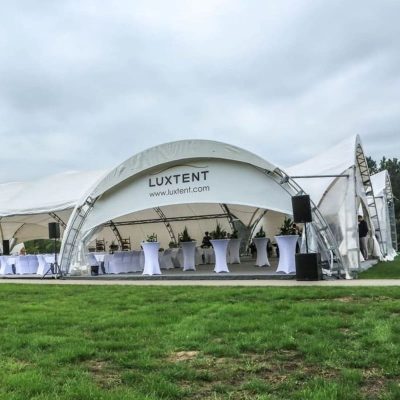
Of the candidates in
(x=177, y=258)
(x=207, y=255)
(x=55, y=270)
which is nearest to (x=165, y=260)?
(x=177, y=258)

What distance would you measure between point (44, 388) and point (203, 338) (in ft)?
6.70

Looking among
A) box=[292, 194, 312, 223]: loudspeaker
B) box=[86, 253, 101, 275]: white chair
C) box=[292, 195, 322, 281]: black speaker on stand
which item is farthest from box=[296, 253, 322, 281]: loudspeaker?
box=[86, 253, 101, 275]: white chair

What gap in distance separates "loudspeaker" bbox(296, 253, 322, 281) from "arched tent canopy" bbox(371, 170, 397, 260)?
36.5ft

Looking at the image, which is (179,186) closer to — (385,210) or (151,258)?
(151,258)

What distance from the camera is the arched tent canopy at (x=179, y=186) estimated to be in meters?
12.9

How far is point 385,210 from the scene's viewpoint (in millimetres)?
23109

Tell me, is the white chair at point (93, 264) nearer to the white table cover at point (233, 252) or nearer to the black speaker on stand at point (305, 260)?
the white table cover at point (233, 252)

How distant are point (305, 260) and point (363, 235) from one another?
710 cm

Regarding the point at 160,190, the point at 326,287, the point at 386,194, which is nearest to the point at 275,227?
the point at 386,194

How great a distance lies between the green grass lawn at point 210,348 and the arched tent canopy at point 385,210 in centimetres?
1443

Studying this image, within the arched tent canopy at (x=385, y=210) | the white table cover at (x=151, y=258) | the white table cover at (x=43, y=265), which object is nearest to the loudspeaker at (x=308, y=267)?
the white table cover at (x=151, y=258)

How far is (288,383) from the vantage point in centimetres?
379

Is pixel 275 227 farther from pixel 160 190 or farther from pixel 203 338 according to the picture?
pixel 203 338

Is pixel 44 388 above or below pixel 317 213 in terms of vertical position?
below
